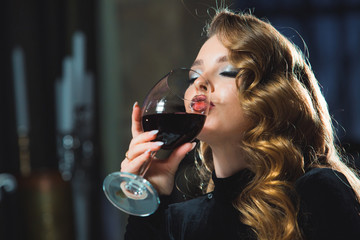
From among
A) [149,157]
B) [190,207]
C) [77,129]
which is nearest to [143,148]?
[149,157]

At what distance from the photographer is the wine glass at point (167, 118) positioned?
2.33 feet

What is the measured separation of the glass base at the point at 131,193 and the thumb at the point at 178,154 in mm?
139

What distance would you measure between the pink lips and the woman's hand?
7 cm

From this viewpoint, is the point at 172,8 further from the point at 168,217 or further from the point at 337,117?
the point at 168,217

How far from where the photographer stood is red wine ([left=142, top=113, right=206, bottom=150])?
2.33 feet

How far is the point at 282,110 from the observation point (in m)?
0.85

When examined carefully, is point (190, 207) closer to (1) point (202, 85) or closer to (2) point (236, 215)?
(2) point (236, 215)

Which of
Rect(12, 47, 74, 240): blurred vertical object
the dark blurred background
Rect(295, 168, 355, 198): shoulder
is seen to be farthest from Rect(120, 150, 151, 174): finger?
the dark blurred background

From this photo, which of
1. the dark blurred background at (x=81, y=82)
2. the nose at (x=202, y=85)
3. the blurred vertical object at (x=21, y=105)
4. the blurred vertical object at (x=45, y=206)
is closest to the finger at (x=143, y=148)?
the nose at (x=202, y=85)

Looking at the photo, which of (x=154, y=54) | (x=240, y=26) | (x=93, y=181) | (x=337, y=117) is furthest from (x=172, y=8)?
(x=240, y=26)

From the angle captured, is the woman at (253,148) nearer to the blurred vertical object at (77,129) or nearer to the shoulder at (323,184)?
the shoulder at (323,184)

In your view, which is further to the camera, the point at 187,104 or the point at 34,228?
the point at 34,228

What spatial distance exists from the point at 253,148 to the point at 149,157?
0.19 metres

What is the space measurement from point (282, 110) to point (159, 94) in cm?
25
